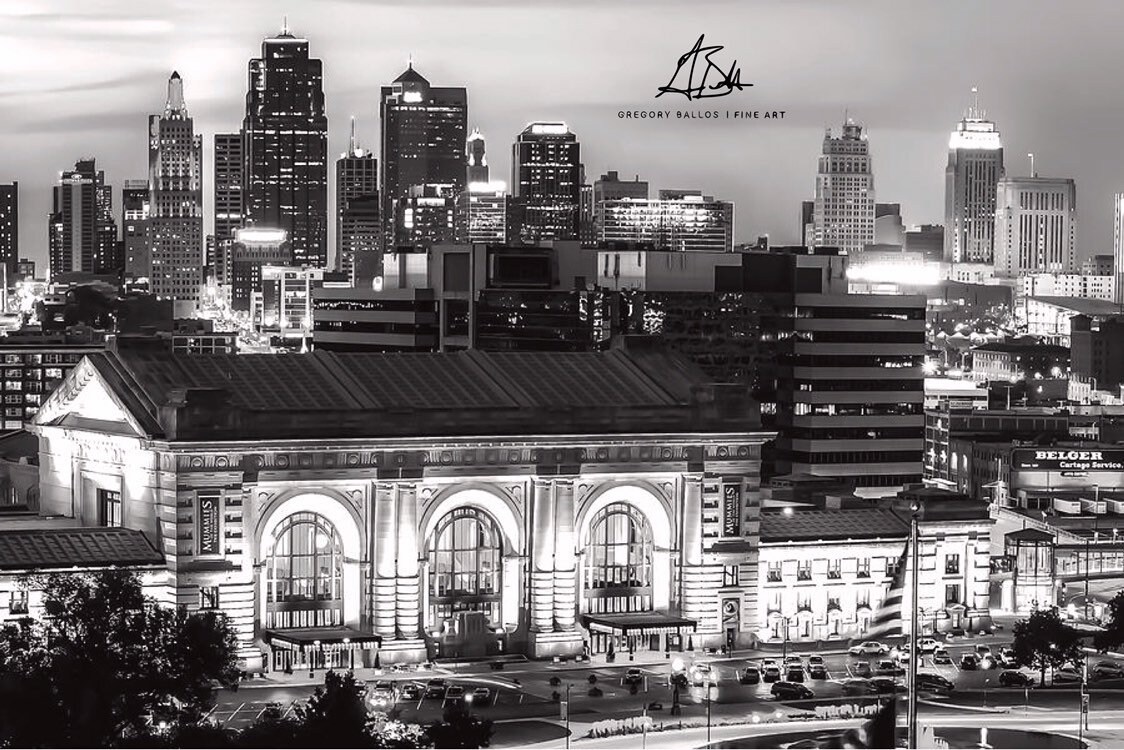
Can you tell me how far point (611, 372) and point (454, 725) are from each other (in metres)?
57.8

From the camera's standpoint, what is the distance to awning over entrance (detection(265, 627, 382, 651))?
500 ft

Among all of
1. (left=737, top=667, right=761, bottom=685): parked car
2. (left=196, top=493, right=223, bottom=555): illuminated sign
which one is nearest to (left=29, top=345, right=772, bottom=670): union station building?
(left=196, top=493, right=223, bottom=555): illuminated sign

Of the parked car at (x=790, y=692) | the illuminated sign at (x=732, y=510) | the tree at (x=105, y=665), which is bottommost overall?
the parked car at (x=790, y=692)

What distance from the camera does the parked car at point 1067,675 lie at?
153750mm

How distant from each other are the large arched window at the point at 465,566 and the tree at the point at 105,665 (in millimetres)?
17416

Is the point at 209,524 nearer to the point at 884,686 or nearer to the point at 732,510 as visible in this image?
the point at 732,510

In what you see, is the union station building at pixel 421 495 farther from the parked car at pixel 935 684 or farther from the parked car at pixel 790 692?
the parked car at pixel 935 684

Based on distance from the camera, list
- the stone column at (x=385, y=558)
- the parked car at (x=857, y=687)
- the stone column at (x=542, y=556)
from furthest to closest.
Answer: the stone column at (x=542, y=556)
the stone column at (x=385, y=558)
the parked car at (x=857, y=687)

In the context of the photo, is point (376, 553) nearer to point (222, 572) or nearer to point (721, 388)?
point (222, 572)

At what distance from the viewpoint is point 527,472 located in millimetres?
160000

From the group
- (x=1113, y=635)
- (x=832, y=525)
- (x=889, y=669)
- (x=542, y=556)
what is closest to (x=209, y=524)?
(x=542, y=556)

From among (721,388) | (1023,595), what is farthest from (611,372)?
(1023,595)

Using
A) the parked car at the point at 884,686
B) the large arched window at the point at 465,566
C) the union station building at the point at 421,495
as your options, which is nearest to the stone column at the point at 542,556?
the union station building at the point at 421,495

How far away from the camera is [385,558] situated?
15625 centimetres
